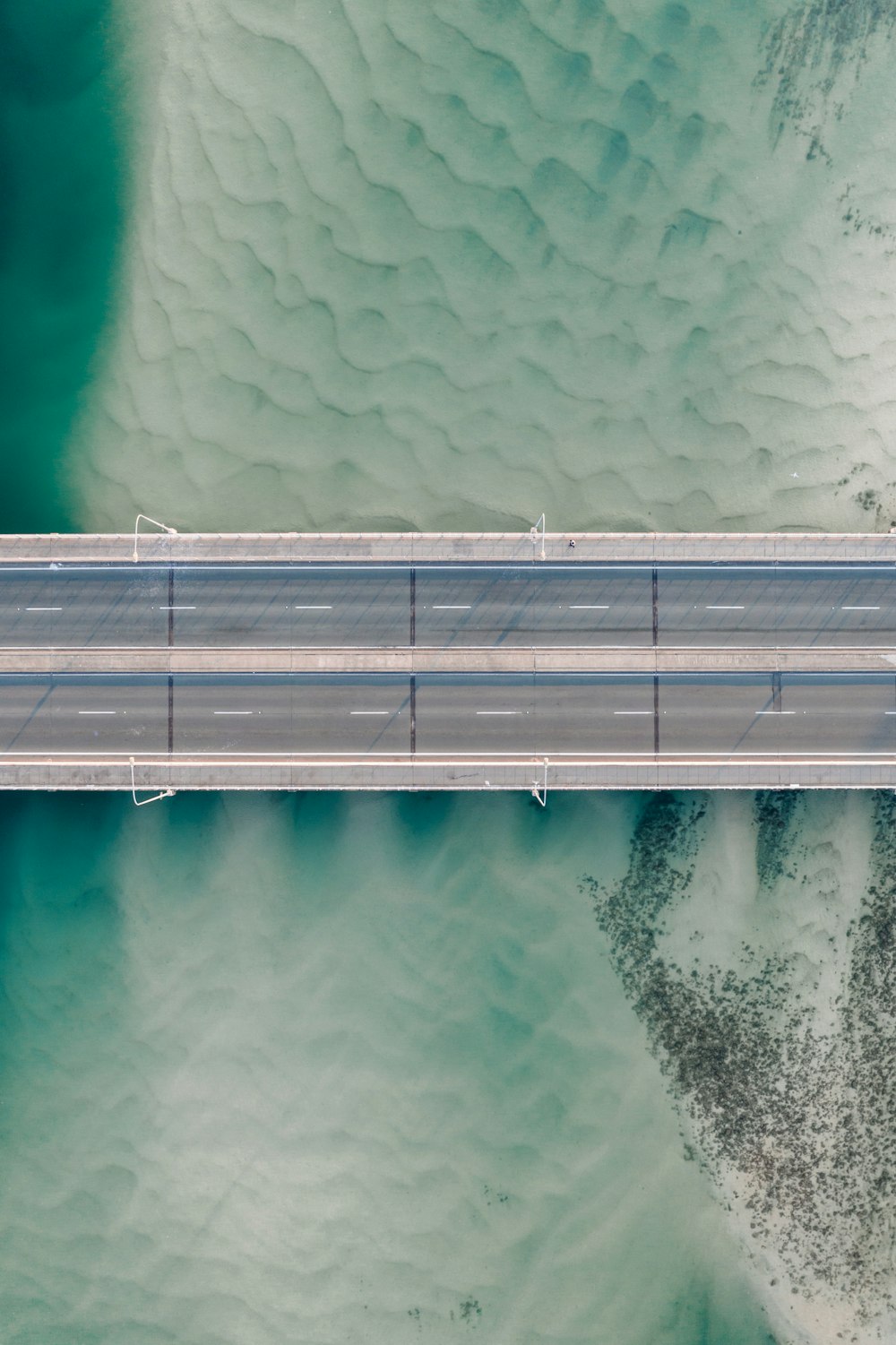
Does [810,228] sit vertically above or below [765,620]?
above

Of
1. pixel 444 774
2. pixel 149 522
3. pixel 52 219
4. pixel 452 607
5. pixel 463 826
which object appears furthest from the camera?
pixel 52 219

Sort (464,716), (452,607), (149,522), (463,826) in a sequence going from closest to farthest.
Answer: (464,716) → (452,607) → (463,826) → (149,522)

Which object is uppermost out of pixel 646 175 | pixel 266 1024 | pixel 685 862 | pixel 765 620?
pixel 646 175

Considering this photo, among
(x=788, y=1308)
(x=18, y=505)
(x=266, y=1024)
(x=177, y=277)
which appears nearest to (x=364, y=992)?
(x=266, y=1024)

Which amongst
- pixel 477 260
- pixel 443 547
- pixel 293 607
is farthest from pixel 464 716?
pixel 477 260

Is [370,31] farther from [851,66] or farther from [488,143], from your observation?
[851,66]

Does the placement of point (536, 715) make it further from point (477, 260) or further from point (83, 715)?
point (477, 260)

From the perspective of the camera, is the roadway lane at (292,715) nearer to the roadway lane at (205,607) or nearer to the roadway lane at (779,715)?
the roadway lane at (205,607)
